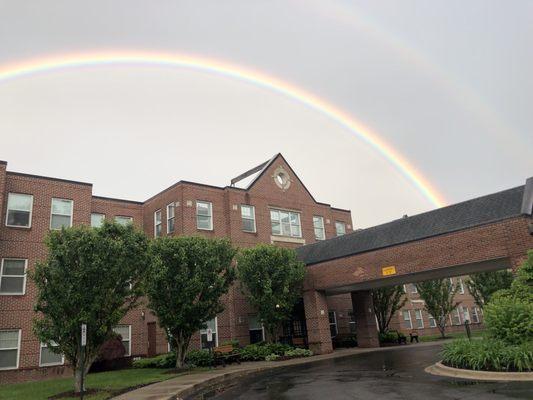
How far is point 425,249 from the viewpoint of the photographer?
2066cm

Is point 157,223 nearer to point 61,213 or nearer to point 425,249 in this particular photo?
point 61,213

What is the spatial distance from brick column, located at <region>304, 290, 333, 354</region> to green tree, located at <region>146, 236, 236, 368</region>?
7.19 m

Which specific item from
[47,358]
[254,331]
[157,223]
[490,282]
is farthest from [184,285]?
[490,282]

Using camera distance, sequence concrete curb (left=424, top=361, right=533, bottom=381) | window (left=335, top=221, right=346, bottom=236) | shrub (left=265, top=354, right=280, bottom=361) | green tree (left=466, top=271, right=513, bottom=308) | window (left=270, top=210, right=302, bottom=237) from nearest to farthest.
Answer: concrete curb (left=424, top=361, right=533, bottom=381) < shrub (left=265, top=354, right=280, bottom=361) < window (left=270, top=210, right=302, bottom=237) < green tree (left=466, top=271, right=513, bottom=308) < window (left=335, top=221, right=346, bottom=236)

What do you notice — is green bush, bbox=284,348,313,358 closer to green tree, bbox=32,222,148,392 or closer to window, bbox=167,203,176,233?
window, bbox=167,203,176,233

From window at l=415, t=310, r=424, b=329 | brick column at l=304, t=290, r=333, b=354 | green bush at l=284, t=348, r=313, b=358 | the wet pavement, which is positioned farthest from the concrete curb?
window at l=415, t=310, r=424, b=329

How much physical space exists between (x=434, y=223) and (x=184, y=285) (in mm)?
11985

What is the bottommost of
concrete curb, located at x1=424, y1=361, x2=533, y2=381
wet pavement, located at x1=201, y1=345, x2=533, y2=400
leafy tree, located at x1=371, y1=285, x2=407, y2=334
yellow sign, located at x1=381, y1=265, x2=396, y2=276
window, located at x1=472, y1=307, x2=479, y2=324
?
wet pavement, located at x1=201, y1=345, x2=533, y2=400

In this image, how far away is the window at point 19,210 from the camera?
24547mm

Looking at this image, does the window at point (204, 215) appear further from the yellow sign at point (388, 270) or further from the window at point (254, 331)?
the yellow sign at point (388, 270)

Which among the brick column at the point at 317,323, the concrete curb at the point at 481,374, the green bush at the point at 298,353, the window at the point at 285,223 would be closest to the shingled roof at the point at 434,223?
the brick column at the point at 317,323

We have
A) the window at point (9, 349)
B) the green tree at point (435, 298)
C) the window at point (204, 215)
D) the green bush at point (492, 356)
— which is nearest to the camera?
the green bush at point (492, 356)

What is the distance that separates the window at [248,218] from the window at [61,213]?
1109 cm

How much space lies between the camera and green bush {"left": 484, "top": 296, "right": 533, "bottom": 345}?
1284 cm
